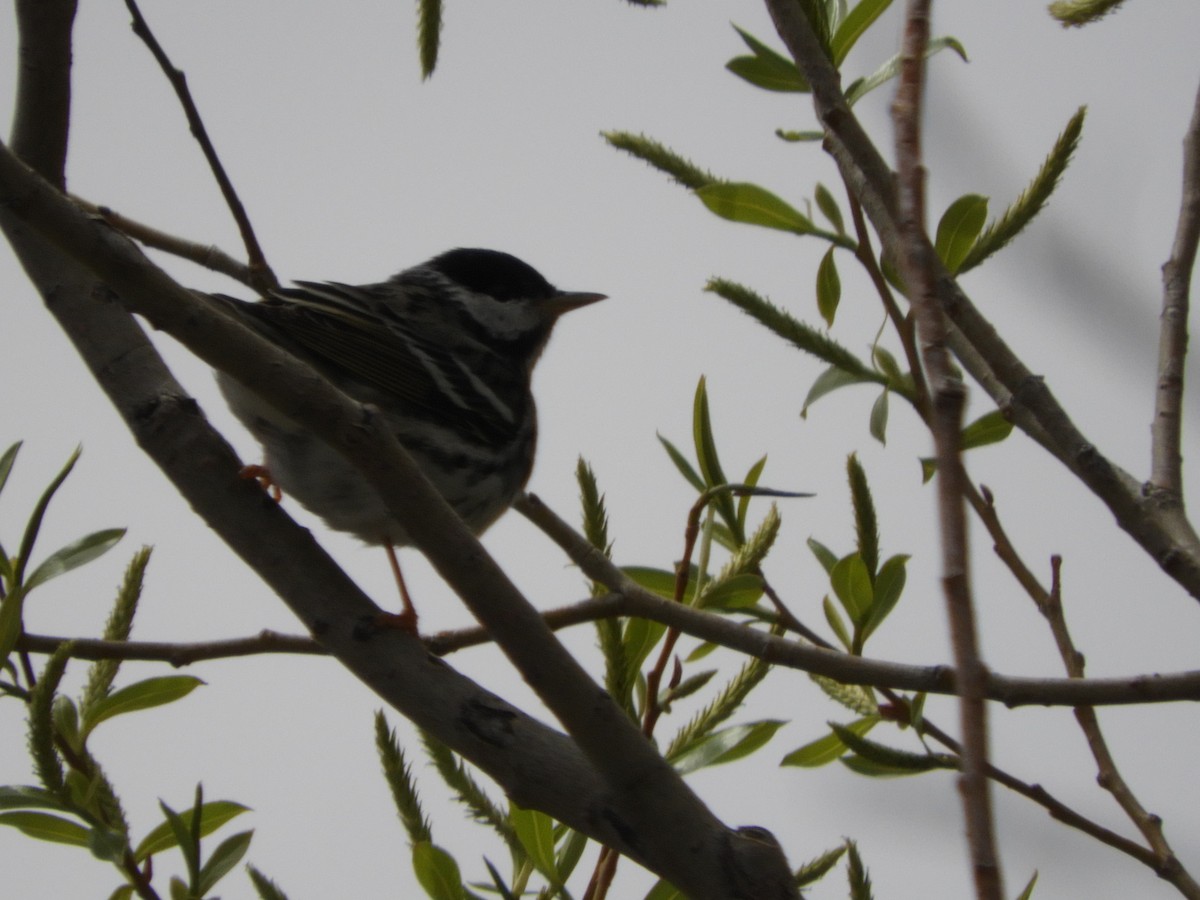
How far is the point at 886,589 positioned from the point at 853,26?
878 millimetres

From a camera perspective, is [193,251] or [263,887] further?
[193,251]

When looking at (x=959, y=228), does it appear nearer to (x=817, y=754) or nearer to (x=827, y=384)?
(x=827, y=384)

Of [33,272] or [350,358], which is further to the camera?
[350,358]

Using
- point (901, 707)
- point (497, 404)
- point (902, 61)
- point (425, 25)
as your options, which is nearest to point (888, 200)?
point (902, 61)

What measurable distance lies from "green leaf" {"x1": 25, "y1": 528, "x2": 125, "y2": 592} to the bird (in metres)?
0.56

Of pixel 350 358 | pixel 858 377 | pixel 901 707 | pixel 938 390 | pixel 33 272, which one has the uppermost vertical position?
pixel 350 358

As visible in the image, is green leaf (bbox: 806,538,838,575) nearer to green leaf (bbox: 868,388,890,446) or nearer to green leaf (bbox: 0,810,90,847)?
green leaf (bbox: 868,388,890,446)

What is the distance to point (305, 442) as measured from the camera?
9.52 ft

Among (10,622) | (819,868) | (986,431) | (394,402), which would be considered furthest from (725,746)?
(394,402)

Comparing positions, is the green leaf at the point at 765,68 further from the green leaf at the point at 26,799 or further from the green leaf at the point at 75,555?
the green leaf at the point at 26,799

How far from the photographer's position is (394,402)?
314cm

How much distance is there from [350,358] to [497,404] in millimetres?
537

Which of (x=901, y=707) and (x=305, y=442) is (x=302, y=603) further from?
(x=305, y=442)

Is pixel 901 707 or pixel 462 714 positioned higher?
pixel 901 707
